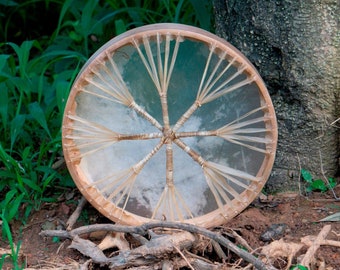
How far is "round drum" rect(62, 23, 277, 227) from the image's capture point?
213 centimetres

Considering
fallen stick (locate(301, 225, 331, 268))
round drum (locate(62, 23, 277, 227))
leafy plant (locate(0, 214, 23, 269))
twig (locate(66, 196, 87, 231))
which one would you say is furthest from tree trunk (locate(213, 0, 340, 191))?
leafy plant (locate(0, 214, 23, 269))

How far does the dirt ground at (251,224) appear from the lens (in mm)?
2150

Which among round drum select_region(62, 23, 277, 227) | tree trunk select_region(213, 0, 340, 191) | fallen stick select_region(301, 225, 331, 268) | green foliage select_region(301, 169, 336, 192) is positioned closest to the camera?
fallen stick select_region(301, 225, 331, 268)

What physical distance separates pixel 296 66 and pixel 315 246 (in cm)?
58

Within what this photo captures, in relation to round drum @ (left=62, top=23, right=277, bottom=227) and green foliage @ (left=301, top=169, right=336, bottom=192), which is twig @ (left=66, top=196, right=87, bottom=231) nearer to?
round drum @ (left=62, top=23, right=277, bottom=227)

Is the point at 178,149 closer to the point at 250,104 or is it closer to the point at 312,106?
the point at 250,104

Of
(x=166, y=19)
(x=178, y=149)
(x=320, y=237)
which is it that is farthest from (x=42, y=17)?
(x=320, y=237)

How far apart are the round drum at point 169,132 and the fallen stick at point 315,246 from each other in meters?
0.23

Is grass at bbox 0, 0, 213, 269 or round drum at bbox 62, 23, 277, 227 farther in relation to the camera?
grass at bbox 0, 0, 213, 269

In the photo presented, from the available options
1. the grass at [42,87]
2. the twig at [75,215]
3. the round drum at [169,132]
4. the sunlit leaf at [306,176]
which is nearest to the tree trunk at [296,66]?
the sunlit leaf at [306,176]

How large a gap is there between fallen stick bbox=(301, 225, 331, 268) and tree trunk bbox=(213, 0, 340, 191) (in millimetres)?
331

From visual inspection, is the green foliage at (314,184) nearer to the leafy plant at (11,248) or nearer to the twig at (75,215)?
the twig at (75,215)

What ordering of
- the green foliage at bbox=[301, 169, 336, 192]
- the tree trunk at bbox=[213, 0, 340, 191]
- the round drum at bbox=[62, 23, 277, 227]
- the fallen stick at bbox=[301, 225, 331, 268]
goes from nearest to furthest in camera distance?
the fallen stick at bbox=[301, 225, 331, 268] → the round drum at bbox=[62, 23, 277, 227] → the tree trunk at bbox=[213, 0, 340, 191] → the green foliage at bbox=[301, 169, 336, 192]

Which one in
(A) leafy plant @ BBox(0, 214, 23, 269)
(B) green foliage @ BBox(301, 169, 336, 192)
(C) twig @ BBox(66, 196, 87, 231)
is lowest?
(A) leafy plant @ BBox(0, 214, 23, 269)
